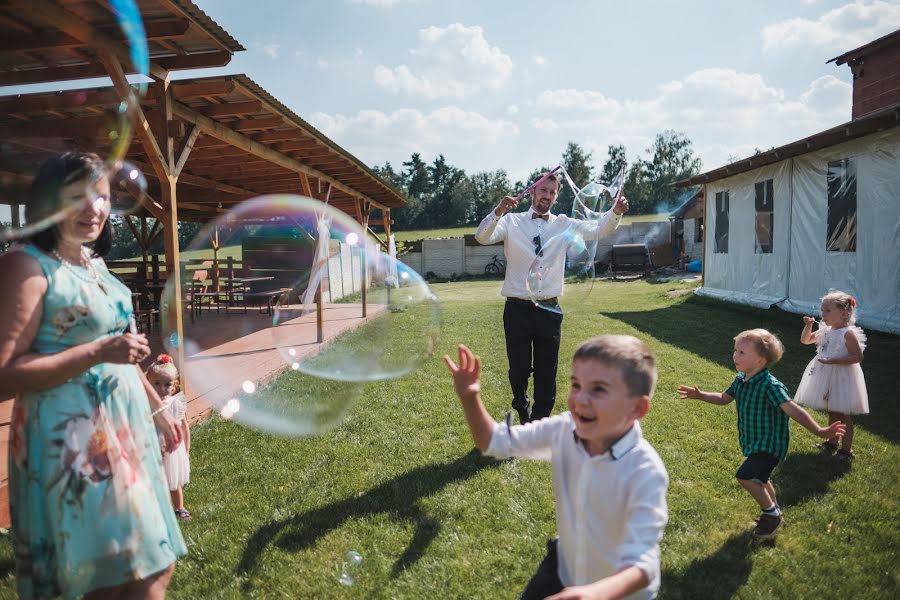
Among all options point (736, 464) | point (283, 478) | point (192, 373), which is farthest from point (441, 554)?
point (192, 373)

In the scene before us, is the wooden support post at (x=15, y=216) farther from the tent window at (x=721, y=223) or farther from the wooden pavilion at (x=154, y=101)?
the tent window at (x=721, y=223)

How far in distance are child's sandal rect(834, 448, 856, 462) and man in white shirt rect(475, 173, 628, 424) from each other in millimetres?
2178

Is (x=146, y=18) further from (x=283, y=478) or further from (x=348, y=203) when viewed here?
(x=348, y=203)

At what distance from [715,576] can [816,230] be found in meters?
10.6

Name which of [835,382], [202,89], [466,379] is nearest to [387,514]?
[466,379]

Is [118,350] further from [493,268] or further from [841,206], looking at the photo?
[493,268]

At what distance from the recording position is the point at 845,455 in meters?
4.05

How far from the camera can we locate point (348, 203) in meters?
16.2

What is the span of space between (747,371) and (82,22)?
16.6 ft

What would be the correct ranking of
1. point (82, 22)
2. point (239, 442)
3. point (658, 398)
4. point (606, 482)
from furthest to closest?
point (658, 398), point (239, 442), point (82, 22), point (606, 482)

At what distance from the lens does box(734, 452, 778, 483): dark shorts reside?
9.80ft

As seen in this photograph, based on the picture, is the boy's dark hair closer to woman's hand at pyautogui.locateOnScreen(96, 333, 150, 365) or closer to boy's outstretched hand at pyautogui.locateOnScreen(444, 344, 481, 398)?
boy's outstretched hand at pyautogui.locateOnScreen(444, 344, 481, 398)

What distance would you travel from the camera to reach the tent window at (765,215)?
12484 millimetres

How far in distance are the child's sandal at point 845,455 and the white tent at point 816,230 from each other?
247 inches
